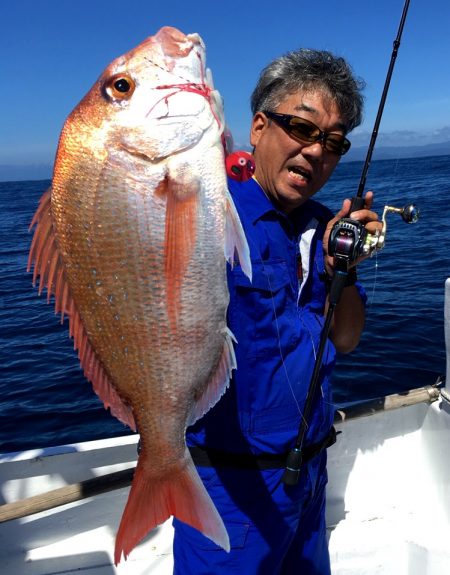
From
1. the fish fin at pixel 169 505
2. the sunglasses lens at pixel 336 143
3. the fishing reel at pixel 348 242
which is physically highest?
the sunglasses lens at pixel 336 143

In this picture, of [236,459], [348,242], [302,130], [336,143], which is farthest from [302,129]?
[236,459]

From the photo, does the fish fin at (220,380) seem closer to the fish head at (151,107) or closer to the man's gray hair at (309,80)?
the fish head at (151,107)

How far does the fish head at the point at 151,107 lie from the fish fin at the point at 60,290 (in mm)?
233

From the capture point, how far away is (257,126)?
7.12 ft

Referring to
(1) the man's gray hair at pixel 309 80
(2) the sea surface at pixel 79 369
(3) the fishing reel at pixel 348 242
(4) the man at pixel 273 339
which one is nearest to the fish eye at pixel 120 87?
(4) the man at pixel 273 339

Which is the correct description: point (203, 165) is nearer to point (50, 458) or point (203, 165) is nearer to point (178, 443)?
point (178, 443)

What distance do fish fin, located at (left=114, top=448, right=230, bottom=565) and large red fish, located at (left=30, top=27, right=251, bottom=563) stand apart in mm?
86

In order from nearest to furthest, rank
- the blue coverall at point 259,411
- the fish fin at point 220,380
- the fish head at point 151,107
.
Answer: the fish head at point 151,107 < the fish fin at point 220,380 < the blue coverall at point 259,411

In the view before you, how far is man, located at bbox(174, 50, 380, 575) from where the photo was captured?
195 centimetres

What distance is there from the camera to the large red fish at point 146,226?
136cm

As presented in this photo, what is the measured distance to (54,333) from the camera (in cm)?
944

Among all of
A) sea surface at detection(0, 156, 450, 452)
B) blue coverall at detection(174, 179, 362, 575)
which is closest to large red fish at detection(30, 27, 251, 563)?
blue coverall at detection(174, 179, 362, 575)

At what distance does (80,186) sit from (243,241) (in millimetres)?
474

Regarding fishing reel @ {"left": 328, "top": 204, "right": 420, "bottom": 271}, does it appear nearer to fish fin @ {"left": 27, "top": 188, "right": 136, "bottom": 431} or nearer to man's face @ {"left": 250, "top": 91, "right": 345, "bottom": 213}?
man's face @ {"left": 250, "top": 91, "right": 345, "bottom": 213}
